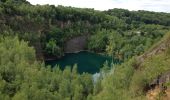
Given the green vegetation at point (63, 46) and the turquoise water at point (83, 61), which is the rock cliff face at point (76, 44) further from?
the turquoise water at point (83, 61)

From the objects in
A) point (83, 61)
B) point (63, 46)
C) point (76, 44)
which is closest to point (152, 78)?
point (83, 61)

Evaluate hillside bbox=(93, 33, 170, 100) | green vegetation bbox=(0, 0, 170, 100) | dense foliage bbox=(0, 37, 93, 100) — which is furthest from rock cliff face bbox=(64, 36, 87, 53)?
hillside bbox=(93, 33, 170, 100)

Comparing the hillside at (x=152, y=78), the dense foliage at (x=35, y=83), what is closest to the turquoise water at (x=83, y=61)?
the dense foliage at (x=35, y=83)

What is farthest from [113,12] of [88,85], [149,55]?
[149,55]

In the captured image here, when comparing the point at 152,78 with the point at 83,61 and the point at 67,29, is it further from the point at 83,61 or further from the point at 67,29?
the point at 67,29

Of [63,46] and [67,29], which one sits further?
[67,29]

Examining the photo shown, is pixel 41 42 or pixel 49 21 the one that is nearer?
pixel 41 42

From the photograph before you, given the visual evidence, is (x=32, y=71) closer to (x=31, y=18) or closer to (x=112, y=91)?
(x=112, y=91)
